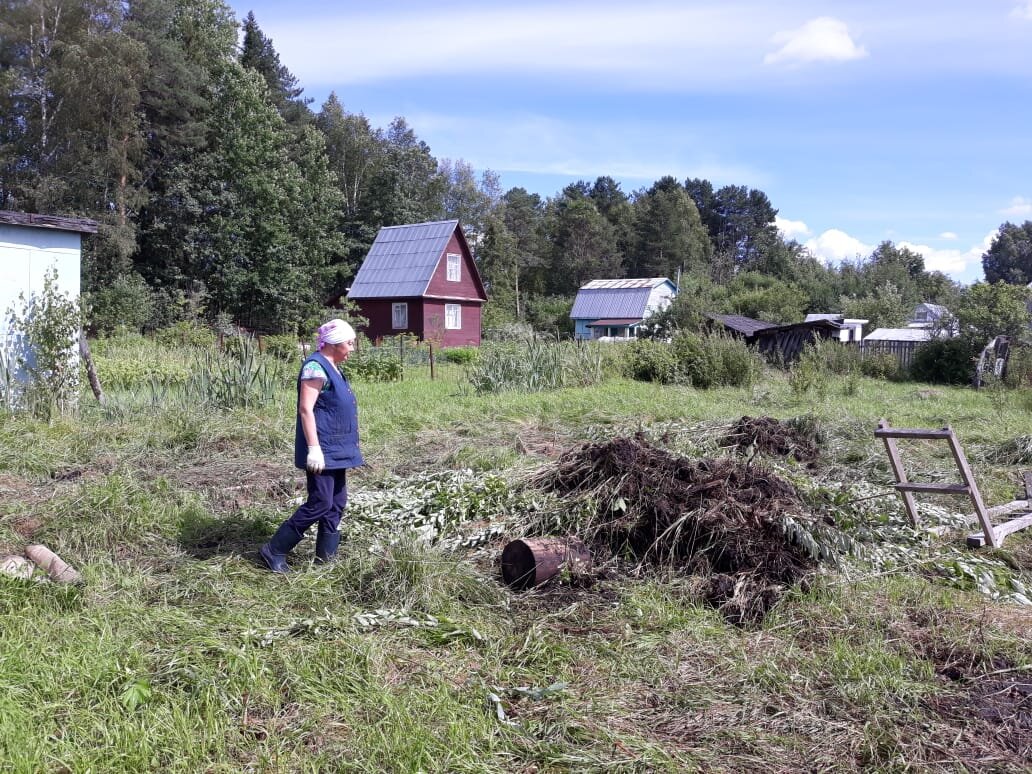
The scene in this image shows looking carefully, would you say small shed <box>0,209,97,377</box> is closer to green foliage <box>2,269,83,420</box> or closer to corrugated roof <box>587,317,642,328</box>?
green foliage <box>2,269,83,420</box>

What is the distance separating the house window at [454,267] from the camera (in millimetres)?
34344

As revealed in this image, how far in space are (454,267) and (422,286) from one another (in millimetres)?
2412

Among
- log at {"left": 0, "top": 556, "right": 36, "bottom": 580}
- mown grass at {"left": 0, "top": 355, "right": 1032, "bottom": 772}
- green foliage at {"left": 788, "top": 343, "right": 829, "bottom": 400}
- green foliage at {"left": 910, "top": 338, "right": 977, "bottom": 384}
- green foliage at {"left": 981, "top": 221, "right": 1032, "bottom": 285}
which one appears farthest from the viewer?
green foliage at {"left": 981, "top": 221, "right": 1032, "bottom": 285}

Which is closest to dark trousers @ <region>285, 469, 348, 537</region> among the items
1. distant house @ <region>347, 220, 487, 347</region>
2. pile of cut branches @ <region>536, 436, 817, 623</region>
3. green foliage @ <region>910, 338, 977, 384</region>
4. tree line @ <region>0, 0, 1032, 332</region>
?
pile of cut branches @ <region>536, 436, 817, 623</region>

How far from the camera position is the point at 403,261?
34.5 m

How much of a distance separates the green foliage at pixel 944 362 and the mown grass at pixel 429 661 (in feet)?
55.1

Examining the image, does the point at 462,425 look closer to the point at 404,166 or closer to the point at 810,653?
the point at 810,653

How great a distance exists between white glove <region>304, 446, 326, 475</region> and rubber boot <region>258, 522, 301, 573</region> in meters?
0.42

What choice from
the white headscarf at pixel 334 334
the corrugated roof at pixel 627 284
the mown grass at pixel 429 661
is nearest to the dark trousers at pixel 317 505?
the mown grass at pixel 429 661

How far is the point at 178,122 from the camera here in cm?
3281

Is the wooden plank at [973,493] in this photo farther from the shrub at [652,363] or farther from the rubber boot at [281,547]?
the shrub at [652,363]

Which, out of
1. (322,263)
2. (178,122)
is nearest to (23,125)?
(178,122)

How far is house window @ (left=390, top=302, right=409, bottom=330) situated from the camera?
1321 inches

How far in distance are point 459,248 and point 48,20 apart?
16.9 m
